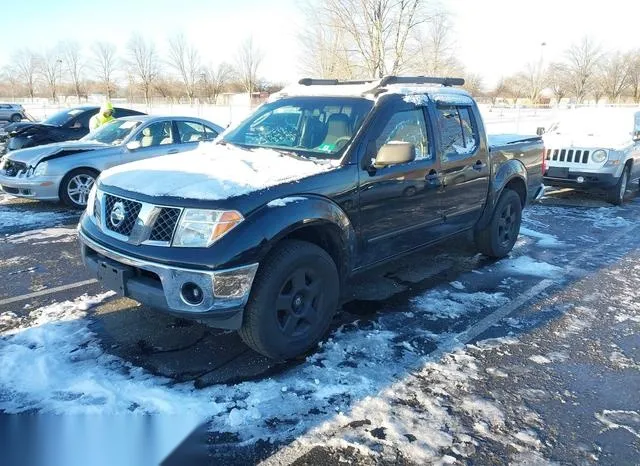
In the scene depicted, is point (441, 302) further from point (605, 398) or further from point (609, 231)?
point (609, 231)

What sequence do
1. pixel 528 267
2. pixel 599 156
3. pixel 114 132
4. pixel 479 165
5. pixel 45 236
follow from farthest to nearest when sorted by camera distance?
1. pixel 599 156
2. pixel 114 132
3. pixel 45 236
4. pixel 528 267
5. pixel 479 165

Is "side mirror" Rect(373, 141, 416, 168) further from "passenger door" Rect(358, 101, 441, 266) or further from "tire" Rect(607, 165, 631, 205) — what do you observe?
"tire" Rect(607, 165, 631, 205)

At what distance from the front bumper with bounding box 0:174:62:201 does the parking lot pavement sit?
118 inches

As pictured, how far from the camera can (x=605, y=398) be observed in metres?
3.18

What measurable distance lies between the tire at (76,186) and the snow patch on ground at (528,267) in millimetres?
6420

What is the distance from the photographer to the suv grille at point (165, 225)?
122 inches

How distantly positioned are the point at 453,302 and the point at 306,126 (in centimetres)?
208

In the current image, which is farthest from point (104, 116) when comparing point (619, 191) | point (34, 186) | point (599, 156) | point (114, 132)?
point (619, 191)

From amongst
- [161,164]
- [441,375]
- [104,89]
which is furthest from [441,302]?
[104,89]

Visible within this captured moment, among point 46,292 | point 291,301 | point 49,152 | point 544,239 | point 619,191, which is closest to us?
point 291,301

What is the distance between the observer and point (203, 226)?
305 cm

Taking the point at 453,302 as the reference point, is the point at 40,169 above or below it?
above

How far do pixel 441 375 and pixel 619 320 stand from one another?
6.70ft

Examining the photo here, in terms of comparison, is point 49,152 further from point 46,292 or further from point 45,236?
point 46,292
